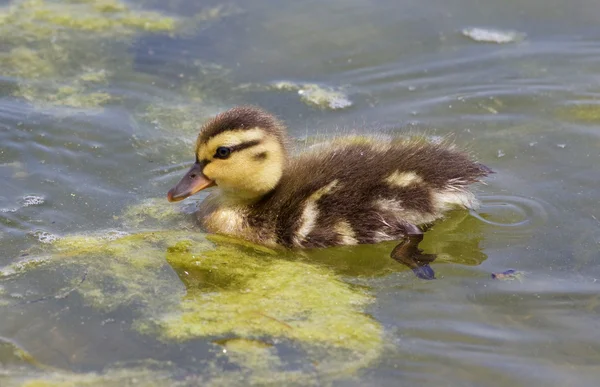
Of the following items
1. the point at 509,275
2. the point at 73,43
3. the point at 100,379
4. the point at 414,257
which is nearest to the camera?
the point at 100,379

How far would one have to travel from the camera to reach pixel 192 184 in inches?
183

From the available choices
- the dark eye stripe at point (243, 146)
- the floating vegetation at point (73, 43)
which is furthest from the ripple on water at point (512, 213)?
the floating vegetation at point (73, 43)

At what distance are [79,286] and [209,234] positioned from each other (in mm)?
859

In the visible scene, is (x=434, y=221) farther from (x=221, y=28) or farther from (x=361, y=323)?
(x=221, y=28)

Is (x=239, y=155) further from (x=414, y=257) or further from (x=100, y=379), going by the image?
(x=100, y=379)

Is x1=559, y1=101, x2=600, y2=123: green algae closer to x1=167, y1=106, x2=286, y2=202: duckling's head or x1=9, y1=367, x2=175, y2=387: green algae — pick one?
x1=167, y1=106, x2=286, y2=202: duckling's head

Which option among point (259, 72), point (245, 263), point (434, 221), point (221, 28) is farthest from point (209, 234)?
point (221, 28)

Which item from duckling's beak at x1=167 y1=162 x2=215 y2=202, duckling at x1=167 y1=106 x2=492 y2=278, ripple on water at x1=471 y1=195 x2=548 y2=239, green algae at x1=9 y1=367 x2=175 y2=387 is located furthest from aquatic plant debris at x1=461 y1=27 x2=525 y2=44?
green algae at x1=9 y1=367 x2=175 y2=387

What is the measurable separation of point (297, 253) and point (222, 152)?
0.62 meters

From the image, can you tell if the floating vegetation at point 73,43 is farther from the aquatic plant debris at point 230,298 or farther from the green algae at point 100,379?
the green algae at point 100,379

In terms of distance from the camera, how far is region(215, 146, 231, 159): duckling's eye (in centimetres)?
454

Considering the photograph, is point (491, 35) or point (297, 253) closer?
point (297, 253)

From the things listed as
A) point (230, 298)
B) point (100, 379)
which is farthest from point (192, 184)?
point (100, 379)

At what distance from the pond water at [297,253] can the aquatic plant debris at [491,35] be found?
0.06 feet
